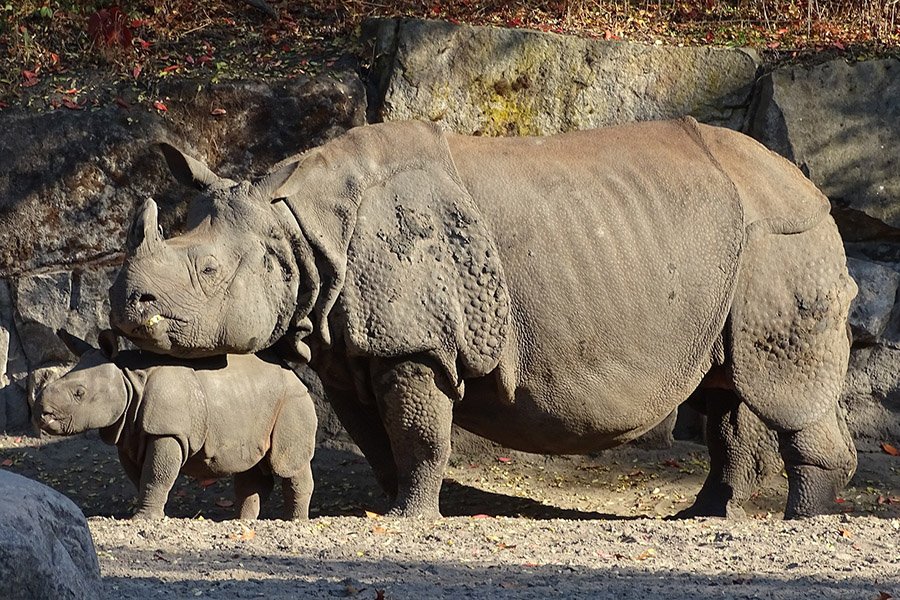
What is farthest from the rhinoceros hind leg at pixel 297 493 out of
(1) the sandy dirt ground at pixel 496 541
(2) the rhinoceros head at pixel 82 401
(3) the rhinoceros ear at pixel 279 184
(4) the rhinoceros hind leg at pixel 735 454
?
(4) the rhinoceros hind leg at pixel 735 454

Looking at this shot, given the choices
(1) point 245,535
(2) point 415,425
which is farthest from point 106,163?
(1) point 245,535

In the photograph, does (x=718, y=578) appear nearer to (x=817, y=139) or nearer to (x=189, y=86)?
(x=817, y=139)

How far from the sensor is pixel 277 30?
34.6 ft

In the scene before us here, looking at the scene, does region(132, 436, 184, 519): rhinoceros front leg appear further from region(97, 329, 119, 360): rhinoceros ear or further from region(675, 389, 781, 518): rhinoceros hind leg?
region(675, 389, 781, 518): rhinoceros hind leg

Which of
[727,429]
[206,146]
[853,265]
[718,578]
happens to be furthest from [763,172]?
[206,146]

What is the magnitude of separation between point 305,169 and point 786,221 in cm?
251

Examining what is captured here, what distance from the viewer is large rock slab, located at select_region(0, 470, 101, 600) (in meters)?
3.92

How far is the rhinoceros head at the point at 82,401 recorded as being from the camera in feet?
22.2

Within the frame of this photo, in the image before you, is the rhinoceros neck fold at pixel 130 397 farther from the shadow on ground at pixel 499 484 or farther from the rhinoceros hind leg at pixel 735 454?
the rhinoceros hind leg at pixel 735 454

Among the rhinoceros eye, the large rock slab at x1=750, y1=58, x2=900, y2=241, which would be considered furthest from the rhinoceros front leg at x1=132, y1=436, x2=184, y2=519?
the large rock slab at x1=750, y1=58, x2=900, y2=241

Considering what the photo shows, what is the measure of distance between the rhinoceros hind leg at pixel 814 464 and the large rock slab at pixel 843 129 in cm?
218

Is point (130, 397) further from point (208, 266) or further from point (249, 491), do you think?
point (249, 491)

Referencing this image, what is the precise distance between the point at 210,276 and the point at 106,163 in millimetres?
2898

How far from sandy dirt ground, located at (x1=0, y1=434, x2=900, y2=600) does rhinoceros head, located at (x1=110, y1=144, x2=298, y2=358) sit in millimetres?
876
